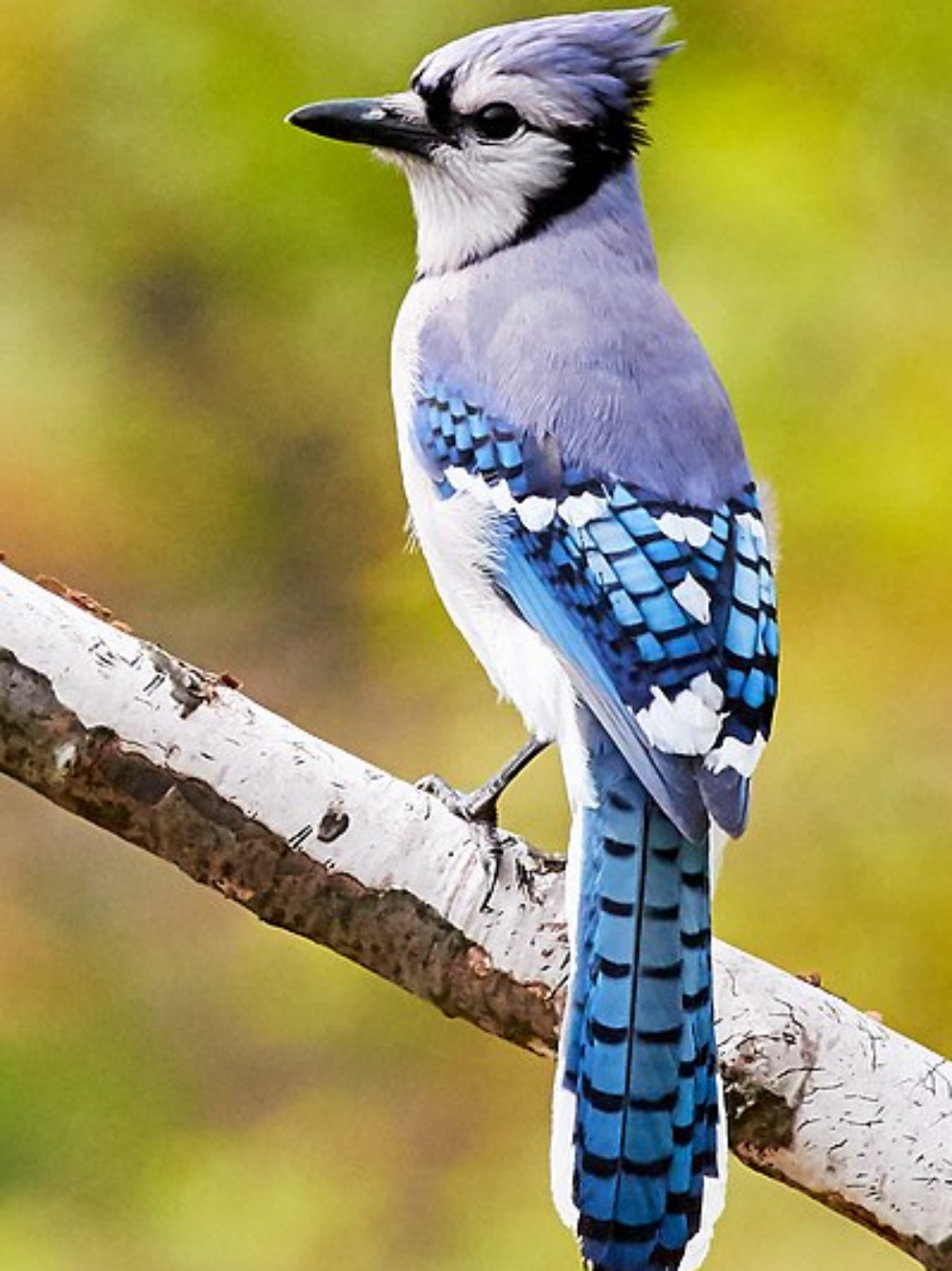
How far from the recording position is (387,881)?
2.21 metres

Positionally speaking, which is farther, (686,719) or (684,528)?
(684,528)

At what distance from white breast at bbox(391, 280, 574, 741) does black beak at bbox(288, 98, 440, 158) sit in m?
0.20

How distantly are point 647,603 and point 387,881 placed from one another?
32 centimetres

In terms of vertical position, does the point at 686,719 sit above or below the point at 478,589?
below

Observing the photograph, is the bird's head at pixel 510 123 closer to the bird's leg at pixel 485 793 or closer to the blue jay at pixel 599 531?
the blue jay at pixel 599 531

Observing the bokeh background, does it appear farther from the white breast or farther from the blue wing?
the blue wing

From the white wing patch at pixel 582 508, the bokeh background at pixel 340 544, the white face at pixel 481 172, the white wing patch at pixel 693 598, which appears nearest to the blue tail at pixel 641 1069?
the white wing patch at pixel 693 598

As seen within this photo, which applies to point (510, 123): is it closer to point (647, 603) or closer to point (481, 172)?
point (481, 172)

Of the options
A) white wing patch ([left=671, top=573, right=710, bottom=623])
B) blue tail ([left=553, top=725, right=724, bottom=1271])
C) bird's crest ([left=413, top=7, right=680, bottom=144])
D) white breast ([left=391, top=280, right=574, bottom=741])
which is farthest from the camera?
bird's crest ([left=413, top=7, right=680, bottom=144])

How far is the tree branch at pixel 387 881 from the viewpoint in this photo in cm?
217

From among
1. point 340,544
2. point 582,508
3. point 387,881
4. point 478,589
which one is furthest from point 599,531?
point 340,544

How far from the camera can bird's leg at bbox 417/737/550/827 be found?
7.77ft

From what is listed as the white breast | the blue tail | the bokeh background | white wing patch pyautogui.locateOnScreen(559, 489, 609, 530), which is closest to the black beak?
the white breast

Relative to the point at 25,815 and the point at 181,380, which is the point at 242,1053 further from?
the point at 181,380
